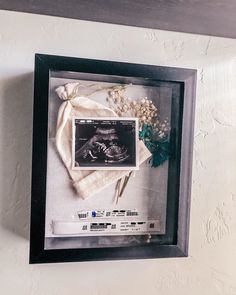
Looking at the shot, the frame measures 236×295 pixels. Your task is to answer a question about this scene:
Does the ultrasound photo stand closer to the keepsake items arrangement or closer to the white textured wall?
the keepsake items arrangement

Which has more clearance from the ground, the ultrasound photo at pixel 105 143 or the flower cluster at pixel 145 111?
the flower cluster at pixel 145 111

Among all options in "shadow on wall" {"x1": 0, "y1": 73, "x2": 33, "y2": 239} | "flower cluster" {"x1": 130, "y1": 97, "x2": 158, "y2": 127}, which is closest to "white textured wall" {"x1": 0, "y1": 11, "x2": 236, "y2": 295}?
"shadow on wall" {"x1": 0, "y1": 73, "x2": 33, "y2": 239}

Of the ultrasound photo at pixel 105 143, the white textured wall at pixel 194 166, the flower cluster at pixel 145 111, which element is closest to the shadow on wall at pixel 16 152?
the white textured wall at pixel 194 166

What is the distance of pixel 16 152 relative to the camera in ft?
2.75

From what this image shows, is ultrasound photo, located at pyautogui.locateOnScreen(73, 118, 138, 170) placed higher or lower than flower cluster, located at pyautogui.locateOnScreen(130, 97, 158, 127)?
lower

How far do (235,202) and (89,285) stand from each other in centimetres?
43

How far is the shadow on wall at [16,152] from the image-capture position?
0.83 meters

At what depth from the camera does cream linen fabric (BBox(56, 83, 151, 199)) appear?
32.4 inches

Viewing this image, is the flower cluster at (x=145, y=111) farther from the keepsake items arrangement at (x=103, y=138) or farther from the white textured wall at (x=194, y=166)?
the white textured wall at (x=194, y=166)

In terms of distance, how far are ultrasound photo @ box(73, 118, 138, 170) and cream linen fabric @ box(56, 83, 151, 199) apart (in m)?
0.01

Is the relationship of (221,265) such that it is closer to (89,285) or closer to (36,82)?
(89,285)

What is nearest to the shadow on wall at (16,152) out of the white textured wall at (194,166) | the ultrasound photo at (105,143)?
the white textured wall at (194,166)

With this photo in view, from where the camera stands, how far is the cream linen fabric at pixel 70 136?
824 mm

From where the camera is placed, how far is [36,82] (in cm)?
80
